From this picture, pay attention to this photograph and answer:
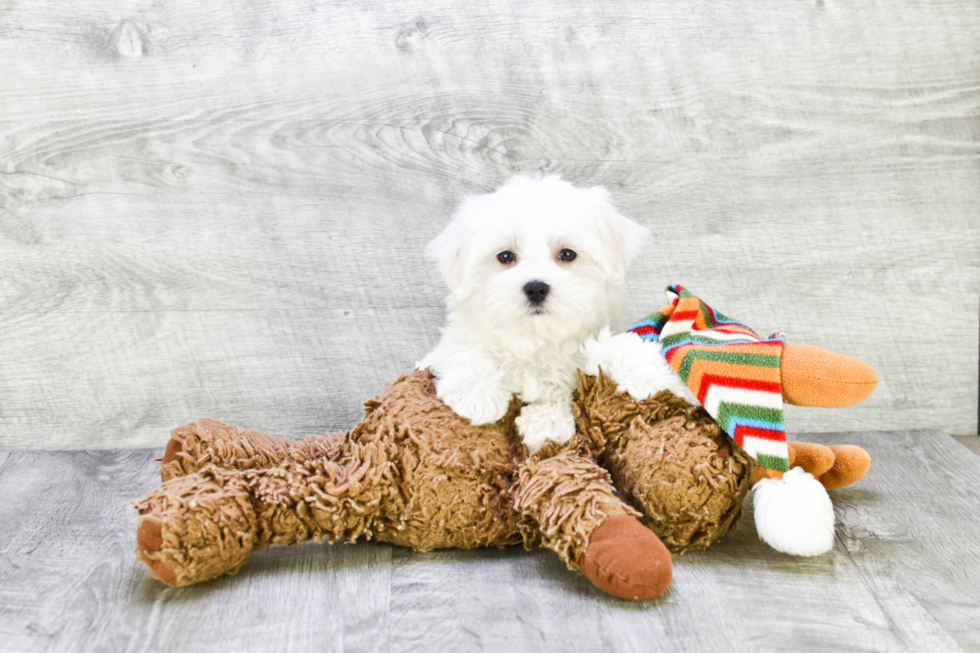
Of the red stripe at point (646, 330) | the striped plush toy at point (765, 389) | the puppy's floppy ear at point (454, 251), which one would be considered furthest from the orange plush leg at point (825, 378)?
the puppy's floppy ear at point (454, 251)

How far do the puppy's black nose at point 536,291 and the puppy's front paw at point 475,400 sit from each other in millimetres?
169

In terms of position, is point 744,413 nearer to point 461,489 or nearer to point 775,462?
point 775,462

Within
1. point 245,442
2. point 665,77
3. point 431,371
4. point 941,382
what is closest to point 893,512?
point 941,382

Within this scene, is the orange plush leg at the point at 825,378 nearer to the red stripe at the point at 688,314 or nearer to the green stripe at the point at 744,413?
the green stripe at the point at 744,413

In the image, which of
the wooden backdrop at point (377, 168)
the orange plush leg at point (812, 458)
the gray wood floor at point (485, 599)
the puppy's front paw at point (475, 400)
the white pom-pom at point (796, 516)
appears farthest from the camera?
the wooden backdrop at point (377, 168)

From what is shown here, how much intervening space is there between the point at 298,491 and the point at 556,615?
0.41 m

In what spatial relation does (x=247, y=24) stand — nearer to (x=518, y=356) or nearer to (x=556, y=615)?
(x=518, y=356)

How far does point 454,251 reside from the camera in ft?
4.31

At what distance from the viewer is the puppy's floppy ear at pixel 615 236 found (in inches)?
51.1

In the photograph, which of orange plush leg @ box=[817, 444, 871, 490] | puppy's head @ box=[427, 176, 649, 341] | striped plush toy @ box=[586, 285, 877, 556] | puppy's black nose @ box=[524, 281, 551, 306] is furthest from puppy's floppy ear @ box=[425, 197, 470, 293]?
orange plush leg @ box=[817, 444, 871, 490]

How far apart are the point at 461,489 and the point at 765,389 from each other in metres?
0.47

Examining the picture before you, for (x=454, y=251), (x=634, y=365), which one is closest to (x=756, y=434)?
(x=634, y=365)

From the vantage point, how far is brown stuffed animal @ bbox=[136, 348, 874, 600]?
1105 millimetres

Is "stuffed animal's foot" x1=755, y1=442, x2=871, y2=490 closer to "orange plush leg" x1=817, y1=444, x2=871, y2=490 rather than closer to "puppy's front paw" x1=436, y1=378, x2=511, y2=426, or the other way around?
"orange plush leg" x1=817, y1=444, x2=871, y2=490
